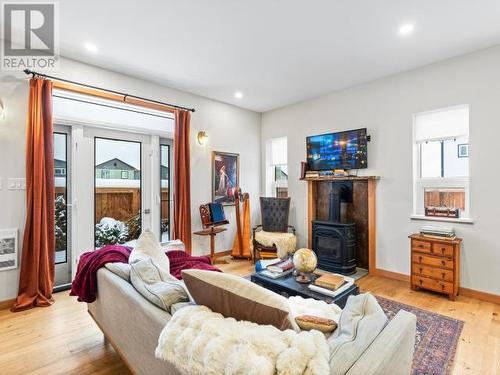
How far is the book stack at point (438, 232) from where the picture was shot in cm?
304

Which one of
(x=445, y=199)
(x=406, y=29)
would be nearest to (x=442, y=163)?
(x=445, y=199)

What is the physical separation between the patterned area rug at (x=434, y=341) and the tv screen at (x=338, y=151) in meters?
2.08

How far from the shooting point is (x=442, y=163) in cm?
338

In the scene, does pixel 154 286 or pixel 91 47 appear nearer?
pixel 154 286

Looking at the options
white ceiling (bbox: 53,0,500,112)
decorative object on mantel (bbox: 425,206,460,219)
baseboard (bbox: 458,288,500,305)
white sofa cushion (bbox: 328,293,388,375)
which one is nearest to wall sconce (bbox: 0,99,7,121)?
white ceiling (bbox: 53,0,500,112)

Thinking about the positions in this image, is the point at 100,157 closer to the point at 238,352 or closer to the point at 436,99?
the point at 238,352

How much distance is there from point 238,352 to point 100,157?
11.3 ft

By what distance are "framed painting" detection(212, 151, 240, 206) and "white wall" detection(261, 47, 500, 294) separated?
1.04m

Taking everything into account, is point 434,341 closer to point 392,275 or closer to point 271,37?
point 392,275

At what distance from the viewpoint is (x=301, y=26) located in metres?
2.56

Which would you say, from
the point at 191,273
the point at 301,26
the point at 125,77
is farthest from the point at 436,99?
the point at 125,77

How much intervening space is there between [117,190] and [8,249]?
129 centimetres

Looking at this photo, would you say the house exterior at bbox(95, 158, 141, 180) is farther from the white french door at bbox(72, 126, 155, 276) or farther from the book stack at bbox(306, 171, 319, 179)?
the book stack at bbox(306, 171, 319, 179)

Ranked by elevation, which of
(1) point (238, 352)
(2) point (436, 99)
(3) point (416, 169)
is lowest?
(1) point (238, 352)
